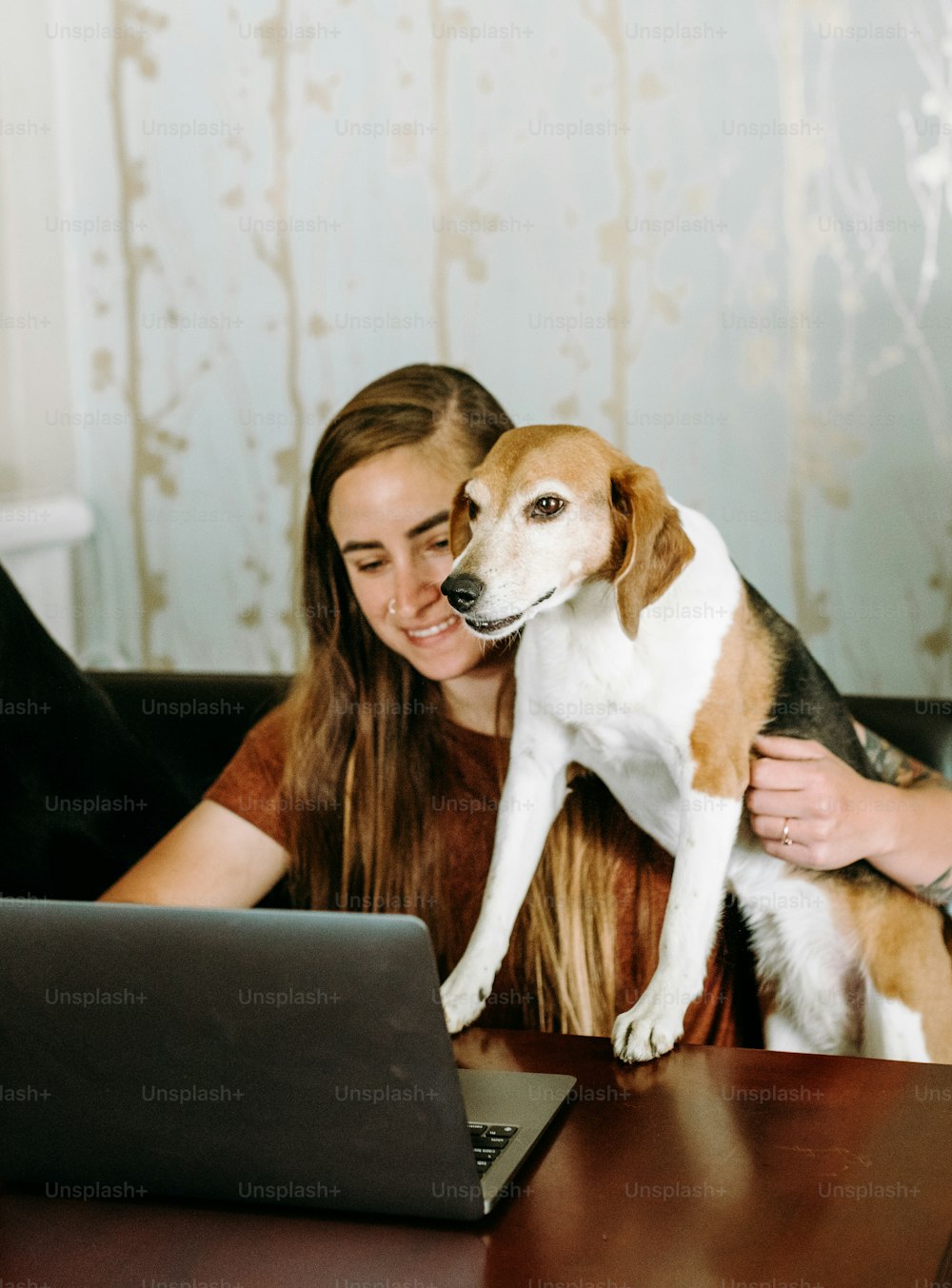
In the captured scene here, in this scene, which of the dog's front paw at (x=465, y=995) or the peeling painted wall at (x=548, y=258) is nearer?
the dog's front paw at (x=465, y=995)

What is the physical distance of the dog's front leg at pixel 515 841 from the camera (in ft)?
4.14

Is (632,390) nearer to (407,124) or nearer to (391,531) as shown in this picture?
(407,124)

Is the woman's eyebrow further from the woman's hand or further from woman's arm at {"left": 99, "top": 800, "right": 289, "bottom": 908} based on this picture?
the woman's hand

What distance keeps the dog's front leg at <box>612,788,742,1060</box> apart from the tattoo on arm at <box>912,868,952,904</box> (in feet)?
0.99

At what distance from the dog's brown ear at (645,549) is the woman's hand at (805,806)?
0.74 ft

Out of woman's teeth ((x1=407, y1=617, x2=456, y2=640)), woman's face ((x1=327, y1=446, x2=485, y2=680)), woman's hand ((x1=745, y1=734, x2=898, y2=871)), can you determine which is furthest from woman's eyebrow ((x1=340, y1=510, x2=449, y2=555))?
woman's hand ((x1=745, y1=734, x2=898, y2=871))

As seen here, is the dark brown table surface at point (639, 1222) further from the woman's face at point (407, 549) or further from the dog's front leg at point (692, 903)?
the woman's face at point (407, 549)

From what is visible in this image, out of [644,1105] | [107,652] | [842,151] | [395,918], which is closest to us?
[395,918]

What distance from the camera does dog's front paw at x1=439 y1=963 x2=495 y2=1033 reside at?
1.20 m

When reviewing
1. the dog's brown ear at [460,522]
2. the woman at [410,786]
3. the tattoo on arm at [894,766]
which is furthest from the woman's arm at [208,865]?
the tattoo on arm at [894,766]

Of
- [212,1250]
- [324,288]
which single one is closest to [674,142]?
[324,288]

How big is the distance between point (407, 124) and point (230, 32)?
0.37m

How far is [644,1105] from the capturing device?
0.97 m

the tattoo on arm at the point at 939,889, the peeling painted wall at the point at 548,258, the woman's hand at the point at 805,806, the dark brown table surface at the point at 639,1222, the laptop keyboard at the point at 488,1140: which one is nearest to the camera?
the dark brown table surface at the point at 639,1222
